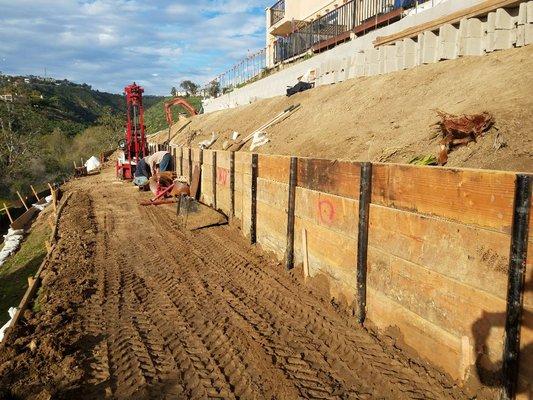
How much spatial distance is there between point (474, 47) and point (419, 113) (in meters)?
2.41

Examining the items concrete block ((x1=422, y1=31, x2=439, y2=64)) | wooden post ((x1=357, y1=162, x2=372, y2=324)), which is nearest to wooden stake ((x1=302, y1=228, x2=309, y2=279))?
wooden post ((x1=357, y1=162, x2=372, y2=324))

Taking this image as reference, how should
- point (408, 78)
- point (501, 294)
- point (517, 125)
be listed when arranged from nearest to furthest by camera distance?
point (501, 294) → point (517, 125) → point (408, 78)

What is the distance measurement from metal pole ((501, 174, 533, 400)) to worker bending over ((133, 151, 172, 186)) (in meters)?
14.7

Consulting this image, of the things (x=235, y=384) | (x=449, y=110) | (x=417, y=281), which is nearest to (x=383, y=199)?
(x=417, y=281)

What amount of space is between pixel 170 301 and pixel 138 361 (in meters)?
1.52

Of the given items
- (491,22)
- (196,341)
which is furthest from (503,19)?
(196,341)

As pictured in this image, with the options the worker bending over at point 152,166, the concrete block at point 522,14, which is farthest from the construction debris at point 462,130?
the worker bending over at point 152,166

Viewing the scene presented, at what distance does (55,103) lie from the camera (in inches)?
3782

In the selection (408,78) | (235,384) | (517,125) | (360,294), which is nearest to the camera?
(235,384)

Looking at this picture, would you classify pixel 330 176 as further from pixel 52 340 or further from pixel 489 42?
pixel 489 42

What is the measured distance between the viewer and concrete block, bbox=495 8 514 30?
25.5 feet

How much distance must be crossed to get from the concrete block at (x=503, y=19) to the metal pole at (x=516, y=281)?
6683 millimetres

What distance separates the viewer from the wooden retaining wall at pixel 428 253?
9.86ft

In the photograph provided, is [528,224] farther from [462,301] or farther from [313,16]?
[313,16]
